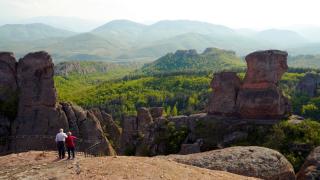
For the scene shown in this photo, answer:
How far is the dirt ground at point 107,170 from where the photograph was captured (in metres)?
27.4

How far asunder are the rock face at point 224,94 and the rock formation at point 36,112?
14.9 meters

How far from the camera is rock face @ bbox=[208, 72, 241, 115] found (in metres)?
63.8

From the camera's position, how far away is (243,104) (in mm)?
61812

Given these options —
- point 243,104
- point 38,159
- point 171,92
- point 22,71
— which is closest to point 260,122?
point 243,104

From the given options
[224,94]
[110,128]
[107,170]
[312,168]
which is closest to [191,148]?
[224,94]

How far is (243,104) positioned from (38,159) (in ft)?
113

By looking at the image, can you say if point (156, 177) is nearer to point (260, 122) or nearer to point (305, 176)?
point (305, 176)

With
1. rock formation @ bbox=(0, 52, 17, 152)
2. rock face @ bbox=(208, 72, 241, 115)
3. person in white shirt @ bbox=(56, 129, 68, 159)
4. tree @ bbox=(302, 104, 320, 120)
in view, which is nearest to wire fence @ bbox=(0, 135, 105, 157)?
rock formation @ bbox=(0, 52, 17, 152)

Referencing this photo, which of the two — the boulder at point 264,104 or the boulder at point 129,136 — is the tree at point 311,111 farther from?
the boulder at point 264,104

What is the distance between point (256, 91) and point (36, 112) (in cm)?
2670

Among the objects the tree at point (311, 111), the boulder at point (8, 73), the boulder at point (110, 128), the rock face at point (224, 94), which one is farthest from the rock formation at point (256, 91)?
the tree at point (311, 111)

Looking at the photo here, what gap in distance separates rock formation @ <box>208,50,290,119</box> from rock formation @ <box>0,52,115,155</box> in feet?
53.3

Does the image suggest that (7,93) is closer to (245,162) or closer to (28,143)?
(28,143)

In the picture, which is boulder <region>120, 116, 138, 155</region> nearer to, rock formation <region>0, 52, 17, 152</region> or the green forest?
the green forest
